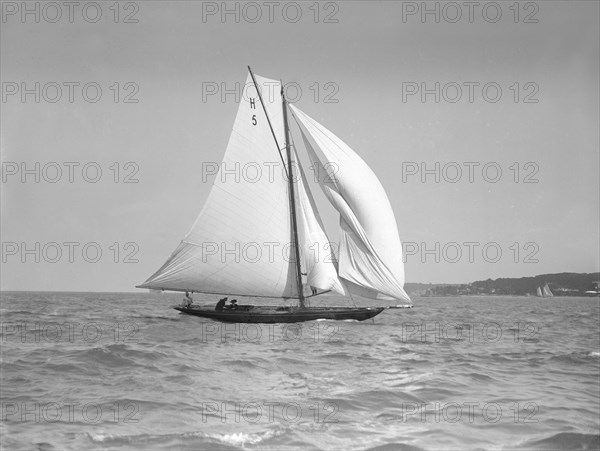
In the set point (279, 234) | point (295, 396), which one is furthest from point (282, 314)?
point (295, 396)

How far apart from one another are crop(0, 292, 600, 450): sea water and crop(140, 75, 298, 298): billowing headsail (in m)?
11.1

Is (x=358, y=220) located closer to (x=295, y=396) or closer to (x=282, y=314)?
(x=282, y=314)

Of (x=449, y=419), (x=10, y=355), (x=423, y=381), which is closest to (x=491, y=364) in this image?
(x=423, y=381)

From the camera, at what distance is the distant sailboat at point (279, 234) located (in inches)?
1337

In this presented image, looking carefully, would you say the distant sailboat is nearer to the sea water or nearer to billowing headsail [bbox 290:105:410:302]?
billowing headsail [bbox 290:105:410:302]

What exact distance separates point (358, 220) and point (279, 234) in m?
4.67

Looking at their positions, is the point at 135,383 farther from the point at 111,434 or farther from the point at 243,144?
the point at 243,144

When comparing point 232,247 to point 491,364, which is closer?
point 491,364

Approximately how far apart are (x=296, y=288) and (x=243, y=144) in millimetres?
8857

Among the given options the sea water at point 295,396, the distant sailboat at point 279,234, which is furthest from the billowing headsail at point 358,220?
the sea water at point 295,396

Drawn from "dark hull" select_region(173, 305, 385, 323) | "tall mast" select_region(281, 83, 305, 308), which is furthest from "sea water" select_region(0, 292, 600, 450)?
"tall mast" select_region(281, 83, 305, 308)

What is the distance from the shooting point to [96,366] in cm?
1684

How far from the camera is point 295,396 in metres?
13.1

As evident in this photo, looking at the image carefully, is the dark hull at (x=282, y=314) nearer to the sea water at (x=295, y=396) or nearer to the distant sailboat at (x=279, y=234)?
the distant sailboat at (x=279, y=234)
